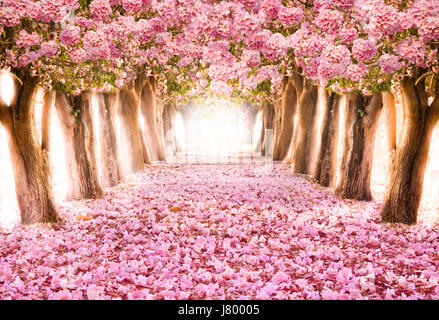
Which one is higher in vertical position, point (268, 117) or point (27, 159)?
point (268, 117)

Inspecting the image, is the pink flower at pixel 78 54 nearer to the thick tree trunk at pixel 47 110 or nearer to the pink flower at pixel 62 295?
the thick tree trunk at pixel 47 110

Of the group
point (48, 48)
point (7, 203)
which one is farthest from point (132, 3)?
point (7, 203)

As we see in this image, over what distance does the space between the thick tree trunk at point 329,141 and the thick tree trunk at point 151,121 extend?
46.7ft

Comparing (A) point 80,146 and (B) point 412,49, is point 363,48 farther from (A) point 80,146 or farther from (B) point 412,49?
(A) point 80,146

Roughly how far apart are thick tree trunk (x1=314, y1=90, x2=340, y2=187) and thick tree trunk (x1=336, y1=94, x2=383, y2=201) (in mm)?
3105

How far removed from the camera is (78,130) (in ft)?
46.0

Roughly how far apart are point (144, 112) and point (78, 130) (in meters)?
15.1

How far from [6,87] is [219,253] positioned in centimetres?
646

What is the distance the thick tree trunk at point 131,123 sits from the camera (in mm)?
22219

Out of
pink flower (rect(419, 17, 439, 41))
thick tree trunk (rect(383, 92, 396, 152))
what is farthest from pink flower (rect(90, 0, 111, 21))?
thick tree trunk (rect(383, 92, 396, 152))

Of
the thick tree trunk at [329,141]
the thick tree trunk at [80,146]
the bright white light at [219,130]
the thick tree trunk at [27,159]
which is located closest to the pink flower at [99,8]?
the thick tree trunk at [27,159]

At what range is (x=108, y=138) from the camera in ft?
60.5

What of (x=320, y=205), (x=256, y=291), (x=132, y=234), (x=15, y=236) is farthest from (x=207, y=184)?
(x=256, y=291)

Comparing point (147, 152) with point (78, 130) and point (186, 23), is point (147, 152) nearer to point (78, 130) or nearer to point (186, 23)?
point (78, 130)
